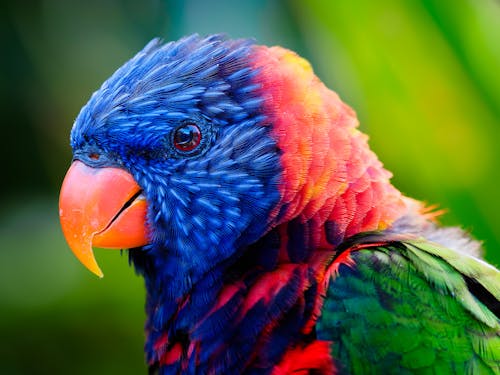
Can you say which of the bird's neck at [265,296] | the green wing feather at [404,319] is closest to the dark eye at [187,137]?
the bird's neck at [265,296]

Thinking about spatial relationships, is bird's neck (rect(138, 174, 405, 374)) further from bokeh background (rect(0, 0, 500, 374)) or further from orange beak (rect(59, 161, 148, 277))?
bokeh background (rect(0, 0, 500, 374))

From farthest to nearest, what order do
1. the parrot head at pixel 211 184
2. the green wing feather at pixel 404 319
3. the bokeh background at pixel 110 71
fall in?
the bokeh background at pixel 110 71 < the parrot head at pixel 211 184 < the green wing feather at pixel 404 319

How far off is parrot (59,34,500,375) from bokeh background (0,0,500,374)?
1.07 metres

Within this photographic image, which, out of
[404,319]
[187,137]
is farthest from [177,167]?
[404,319]

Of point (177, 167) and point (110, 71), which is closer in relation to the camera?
point (177, 167)

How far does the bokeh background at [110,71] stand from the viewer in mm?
2766

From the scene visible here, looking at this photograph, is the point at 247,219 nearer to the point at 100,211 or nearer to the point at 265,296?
the point at 265,296

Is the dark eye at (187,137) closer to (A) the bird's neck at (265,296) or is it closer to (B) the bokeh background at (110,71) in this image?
(A) the bird's neck at (265,296)

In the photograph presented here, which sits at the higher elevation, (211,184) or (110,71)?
(110,71)

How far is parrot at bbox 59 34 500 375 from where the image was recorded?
1577 mm

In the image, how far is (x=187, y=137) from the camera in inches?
69.0

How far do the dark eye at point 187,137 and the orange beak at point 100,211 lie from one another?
0.17m

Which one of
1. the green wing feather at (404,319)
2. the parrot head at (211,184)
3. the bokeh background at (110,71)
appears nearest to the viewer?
the green wing feather at (404,319)

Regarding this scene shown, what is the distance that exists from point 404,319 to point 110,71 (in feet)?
11.1
